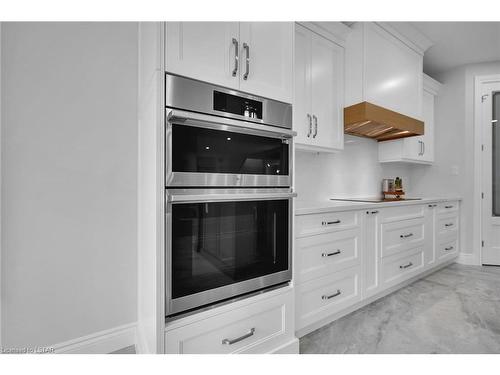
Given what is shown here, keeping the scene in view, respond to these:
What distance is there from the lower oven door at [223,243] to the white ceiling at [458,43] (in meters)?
2.59

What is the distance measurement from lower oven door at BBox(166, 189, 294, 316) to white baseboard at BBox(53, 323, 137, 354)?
2.52 feet

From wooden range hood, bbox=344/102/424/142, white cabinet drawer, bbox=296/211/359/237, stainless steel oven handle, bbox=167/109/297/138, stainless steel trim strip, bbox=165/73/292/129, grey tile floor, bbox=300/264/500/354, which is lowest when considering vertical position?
grey tile floor, bbox=300/264/500/354

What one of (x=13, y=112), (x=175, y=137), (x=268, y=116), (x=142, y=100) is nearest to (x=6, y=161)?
(x=13, y=112)

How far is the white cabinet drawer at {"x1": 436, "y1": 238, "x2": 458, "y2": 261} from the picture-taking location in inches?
122

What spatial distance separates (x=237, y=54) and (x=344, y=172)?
1943 mm

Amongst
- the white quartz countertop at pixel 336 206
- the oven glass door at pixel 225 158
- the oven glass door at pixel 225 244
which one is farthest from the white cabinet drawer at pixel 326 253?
the oven glass door at pixel 225 158

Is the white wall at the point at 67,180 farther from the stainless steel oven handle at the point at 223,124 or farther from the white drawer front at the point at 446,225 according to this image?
the white drawer front at the point at 446,225

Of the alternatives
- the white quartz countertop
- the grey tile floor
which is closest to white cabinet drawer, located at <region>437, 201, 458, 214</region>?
the white quartz countertop

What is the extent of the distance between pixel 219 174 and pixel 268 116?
42cm

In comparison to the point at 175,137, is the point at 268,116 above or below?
above

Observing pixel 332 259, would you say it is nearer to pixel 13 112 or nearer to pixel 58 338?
pixel 58 338

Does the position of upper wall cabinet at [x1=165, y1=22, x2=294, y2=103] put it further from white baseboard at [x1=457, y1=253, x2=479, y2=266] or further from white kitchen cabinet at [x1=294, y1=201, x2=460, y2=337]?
white baseboard at [x1=457, y1=253, x2=479, y2=266]
